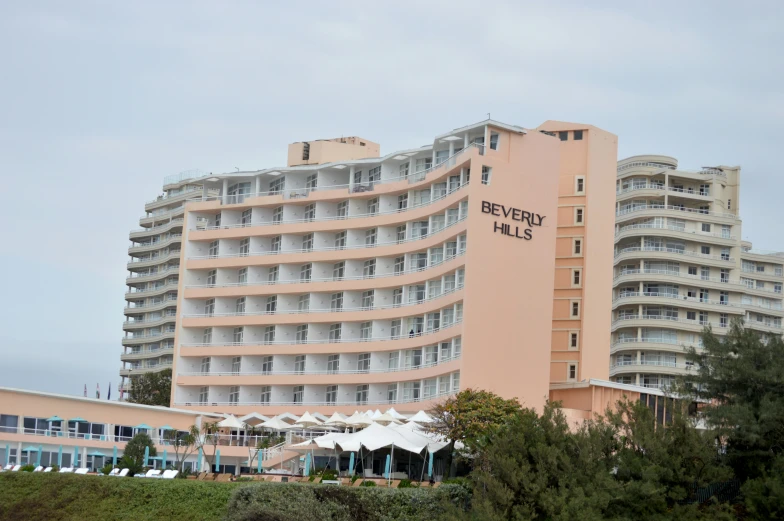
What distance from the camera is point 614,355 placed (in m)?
110

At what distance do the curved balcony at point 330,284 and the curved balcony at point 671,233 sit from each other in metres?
37.0

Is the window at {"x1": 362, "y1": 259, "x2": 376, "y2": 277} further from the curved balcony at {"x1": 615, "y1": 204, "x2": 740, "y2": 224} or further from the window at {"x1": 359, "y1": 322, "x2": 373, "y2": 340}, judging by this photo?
the curved balcony at {"x1": 615, "y1": 204, "x2": 740, "y2": 224}

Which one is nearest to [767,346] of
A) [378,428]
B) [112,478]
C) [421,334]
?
[378,428]

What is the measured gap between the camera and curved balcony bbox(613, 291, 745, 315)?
107625 mm

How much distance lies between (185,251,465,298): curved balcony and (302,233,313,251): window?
2.66 metres

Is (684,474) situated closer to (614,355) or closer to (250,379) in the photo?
(250,379)

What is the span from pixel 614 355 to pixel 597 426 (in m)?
68.1

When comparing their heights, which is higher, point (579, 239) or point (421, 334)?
point (579, 239)

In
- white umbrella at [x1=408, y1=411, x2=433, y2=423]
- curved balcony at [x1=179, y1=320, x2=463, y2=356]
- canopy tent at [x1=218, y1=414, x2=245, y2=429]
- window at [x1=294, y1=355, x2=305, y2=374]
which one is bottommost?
canopy tent at [x1=218, y1=414, x2=245, y2=429]

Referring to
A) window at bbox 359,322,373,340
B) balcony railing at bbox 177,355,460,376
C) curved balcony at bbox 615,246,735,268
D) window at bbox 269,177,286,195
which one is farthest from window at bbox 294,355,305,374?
curved balcony at bbox 615,246,735,268

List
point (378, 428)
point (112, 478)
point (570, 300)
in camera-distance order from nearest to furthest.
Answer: point (112, 478) < point (378, 428) < point (570, 300)

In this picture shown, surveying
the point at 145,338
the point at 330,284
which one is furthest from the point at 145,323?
the point at 330,284

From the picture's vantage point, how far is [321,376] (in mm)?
82375

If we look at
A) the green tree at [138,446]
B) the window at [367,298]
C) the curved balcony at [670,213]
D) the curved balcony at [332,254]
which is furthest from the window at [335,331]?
the curved balcony at [670,213]
